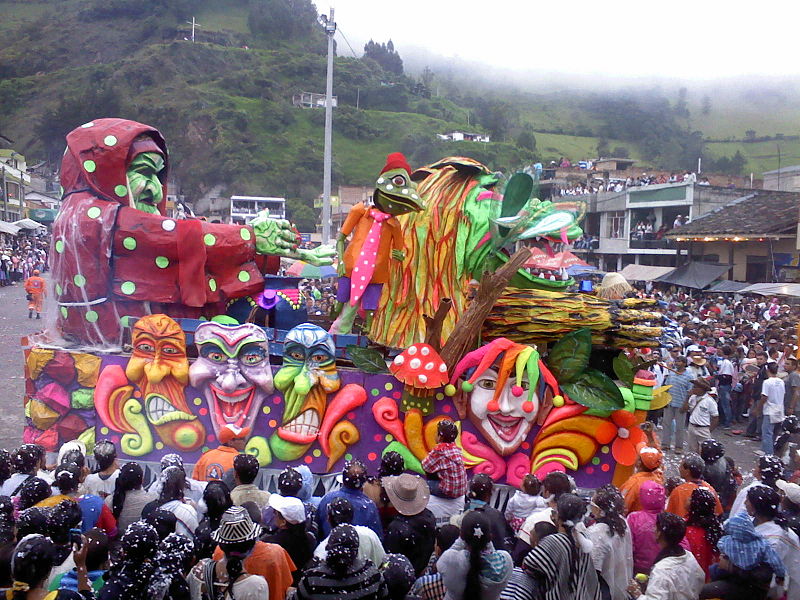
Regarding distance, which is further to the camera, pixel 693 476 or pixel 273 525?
pixel 693 476

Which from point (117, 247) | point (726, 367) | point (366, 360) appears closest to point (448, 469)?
point (366, 360)

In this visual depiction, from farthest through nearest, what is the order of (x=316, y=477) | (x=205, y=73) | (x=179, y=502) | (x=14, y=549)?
(x=205, y=73)
(x=316, y=477)
(x=179, y=502)
(x=14, y=549)

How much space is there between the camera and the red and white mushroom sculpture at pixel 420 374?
18.9ft

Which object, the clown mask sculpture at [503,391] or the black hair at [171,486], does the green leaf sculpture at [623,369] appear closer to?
the clown mask sculpture at [503,391]

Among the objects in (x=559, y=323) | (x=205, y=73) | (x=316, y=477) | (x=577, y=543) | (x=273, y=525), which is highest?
(x=205, y=73)

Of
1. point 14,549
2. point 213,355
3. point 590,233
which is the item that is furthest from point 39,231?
point 14,549

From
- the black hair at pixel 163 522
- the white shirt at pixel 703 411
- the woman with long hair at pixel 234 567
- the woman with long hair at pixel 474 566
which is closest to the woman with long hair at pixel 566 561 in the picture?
the woman with long hair at pixel 474 566

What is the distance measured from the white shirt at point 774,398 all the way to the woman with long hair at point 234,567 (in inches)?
309

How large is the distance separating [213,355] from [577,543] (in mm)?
3801

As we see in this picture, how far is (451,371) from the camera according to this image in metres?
5.97

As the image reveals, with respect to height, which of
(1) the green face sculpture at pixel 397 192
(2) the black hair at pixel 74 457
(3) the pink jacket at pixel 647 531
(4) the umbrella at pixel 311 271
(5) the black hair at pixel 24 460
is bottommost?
(3) the pink jacket at pixel 647 531

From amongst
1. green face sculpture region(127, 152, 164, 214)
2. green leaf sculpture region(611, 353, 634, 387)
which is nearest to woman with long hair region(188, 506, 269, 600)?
green leaf sculpture region(611, 353, 634, 387)

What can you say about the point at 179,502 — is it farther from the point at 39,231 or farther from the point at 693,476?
the point at 39,231

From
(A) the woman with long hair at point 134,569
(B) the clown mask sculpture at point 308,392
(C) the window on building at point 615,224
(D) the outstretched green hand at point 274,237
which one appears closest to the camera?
(A) the woman with long hair at point 134,569
